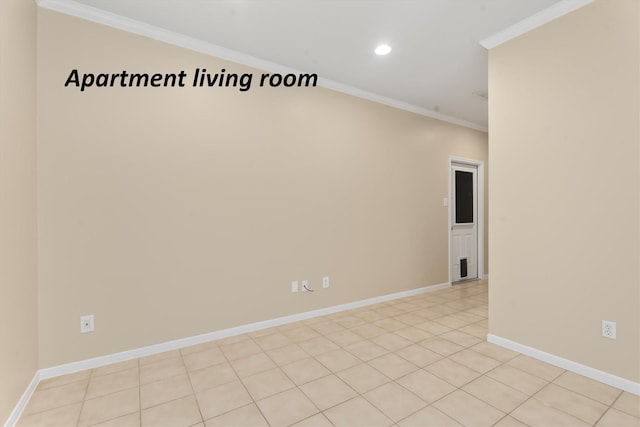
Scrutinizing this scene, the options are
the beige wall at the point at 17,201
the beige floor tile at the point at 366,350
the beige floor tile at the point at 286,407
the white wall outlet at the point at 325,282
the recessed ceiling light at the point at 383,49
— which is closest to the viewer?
the beige wall at the point at 17,201

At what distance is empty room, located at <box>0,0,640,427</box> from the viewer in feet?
6.07

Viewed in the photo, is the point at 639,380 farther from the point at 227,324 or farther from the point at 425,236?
the point at 227,324

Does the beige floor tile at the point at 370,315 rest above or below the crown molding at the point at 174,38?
below

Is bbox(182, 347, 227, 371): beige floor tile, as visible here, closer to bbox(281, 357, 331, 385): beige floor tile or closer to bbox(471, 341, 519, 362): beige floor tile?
bbox(281, 357, 331, 385): beige floor tile

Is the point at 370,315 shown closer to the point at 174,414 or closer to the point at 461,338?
the point at 461,338

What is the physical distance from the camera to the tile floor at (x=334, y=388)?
5.60ft

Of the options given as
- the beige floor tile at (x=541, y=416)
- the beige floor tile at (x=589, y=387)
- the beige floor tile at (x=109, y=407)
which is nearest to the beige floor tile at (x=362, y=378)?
the beige floor tile at (x=541, y=416)

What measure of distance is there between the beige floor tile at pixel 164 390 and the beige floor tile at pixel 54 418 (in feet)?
1.11

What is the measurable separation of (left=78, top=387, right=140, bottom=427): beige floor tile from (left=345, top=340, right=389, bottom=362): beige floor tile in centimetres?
157

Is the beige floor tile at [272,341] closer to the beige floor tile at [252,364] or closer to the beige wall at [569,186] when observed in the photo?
the beige floor tile at [252,364]

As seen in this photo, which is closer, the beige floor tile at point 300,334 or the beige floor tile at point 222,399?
the beige floor tile at point 222,399

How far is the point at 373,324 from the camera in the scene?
10.4ft

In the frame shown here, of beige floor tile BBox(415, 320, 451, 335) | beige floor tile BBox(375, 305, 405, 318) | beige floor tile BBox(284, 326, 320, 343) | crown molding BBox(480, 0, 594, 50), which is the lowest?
beige floor tile BBox(375, 305, 405, 318)

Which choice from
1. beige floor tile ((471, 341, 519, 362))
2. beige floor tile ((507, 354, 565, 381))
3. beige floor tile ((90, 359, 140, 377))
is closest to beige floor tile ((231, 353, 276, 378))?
beige floor tile ((90, 359, 140, 377))
